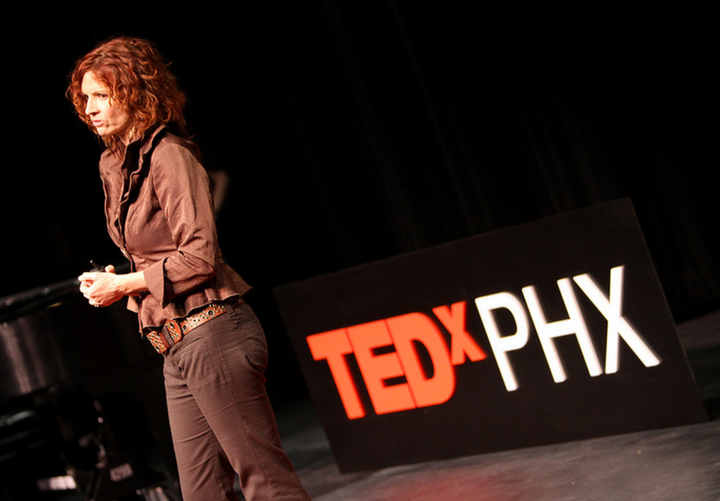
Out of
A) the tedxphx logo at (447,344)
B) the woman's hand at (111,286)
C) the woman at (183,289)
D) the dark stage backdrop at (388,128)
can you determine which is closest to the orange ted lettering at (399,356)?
the tedxphx logo at (447,344)

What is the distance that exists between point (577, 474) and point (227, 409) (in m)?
1.28

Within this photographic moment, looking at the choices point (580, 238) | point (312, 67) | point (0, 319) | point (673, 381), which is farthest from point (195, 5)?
point (673, 381)

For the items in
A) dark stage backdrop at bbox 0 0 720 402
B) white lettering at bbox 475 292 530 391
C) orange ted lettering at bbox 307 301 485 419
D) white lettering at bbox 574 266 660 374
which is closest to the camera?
white lettering at bbox 574 266 660 374

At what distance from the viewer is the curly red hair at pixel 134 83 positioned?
150cm

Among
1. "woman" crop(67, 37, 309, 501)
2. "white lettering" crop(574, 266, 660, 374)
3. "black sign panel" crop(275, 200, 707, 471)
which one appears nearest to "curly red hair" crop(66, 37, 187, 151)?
"woman" crop(67, 37, 309, 501)

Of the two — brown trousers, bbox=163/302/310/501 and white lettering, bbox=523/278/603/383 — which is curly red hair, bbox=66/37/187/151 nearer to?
brown trousers, bbox=163/302/310/501

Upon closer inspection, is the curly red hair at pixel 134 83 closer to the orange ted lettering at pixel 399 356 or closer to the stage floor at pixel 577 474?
the orange ted lettering at pixel 399 356

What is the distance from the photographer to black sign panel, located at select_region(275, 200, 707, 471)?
2.44 meters

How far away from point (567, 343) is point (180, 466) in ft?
4.66

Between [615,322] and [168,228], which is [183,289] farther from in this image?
[615,322]

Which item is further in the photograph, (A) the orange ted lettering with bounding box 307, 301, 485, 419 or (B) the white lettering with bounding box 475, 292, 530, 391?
(A) the orange ted lettering with bounding box 307, 301, 485, 419

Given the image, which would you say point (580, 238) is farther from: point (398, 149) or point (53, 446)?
point (53, 446)

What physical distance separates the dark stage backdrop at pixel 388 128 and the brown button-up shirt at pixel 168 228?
7.94 feet

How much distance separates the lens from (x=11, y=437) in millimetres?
4113
